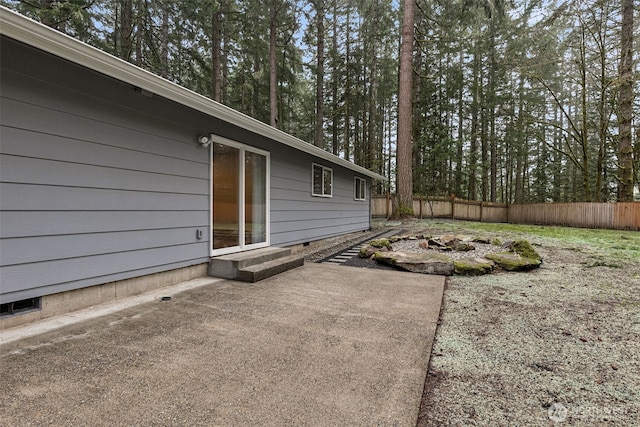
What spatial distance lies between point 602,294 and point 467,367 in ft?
8.90

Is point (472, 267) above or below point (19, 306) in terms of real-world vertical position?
below

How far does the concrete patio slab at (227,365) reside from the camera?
135cm

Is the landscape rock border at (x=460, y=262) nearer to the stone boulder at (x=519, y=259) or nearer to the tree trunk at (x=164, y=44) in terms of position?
the stone boulder at (x=519, y=259)

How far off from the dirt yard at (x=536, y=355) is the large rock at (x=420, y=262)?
1.63 ft

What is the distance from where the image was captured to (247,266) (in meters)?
3.99

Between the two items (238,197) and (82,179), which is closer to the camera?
(82,179)

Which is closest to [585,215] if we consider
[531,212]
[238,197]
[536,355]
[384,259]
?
[531,212]

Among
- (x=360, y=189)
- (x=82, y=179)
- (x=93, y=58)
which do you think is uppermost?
(x=93, y=58)

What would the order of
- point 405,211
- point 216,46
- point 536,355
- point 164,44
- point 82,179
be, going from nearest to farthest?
point 536,355 → point 82,179 → point 164,44 → point 216,46 → point 405,211

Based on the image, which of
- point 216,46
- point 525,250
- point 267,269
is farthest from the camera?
point 216,46

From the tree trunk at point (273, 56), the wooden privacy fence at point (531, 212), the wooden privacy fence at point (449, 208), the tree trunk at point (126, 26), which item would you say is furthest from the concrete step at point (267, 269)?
the wooden privacy fence at point (531, 212)

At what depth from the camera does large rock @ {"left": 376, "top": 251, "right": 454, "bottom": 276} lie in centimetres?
436

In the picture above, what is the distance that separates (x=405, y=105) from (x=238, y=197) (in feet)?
26.7

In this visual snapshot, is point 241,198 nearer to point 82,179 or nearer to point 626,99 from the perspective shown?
point 82,179
